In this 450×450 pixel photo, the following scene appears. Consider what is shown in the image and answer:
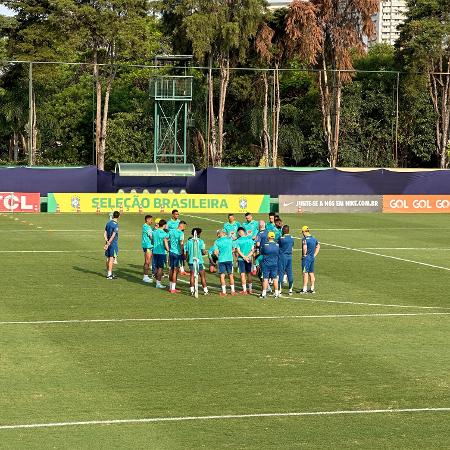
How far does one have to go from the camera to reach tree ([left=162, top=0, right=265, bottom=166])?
73.0 metres

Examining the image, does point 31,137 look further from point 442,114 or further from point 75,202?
point 442,114

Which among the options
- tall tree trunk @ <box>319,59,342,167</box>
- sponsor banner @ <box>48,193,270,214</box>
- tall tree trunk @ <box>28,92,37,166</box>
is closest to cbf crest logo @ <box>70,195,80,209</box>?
sponsor banner @ <box>48,193,270,214</box>

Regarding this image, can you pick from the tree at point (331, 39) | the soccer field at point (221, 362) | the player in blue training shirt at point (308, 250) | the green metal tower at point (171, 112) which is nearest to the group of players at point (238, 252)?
the player in blue training shirt at point (308, 250)

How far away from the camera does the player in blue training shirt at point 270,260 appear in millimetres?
25500

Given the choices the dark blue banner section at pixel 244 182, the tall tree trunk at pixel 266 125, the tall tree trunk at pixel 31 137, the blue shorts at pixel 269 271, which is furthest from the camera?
the tall tree trunk at pixel 266 125

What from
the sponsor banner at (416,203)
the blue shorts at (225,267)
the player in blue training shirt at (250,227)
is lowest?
the sponsor banner at (416,203)

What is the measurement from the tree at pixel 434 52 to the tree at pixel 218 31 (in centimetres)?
1068

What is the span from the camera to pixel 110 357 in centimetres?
1878

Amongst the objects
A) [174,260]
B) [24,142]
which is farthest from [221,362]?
[24,142]

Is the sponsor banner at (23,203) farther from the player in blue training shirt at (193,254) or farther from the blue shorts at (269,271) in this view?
the blue shorts at (269,271)

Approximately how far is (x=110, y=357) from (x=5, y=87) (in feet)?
213

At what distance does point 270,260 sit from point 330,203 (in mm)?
34208

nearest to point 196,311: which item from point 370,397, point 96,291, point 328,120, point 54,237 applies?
point 96,291

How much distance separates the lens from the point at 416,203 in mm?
61094
